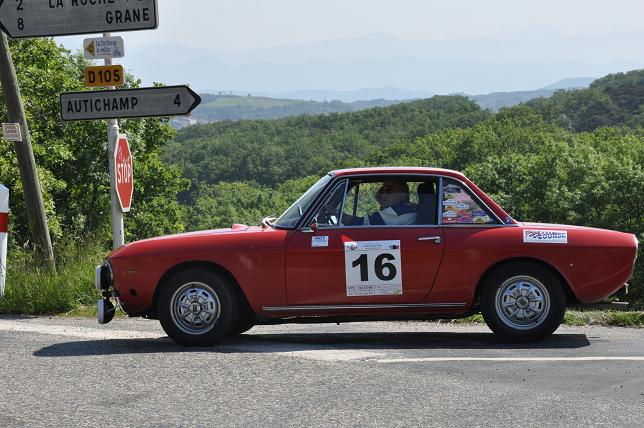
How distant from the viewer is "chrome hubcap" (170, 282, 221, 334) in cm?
802

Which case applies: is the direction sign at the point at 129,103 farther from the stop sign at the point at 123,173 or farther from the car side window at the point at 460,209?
the car side window at the point at 460,209

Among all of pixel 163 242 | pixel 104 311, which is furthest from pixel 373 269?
pixel 104 311

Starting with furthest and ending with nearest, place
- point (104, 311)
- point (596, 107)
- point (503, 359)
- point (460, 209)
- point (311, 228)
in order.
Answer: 1. point (596, 107)
2. point (104, 311)
3. point (460, 209)
4. point (311, 228)
5. point (503, 359)

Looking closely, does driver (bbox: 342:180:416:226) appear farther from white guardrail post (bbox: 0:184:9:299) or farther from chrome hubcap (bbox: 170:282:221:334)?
white guardrail post (bbox: 0:184:9:299)

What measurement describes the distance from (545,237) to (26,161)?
7.07 m

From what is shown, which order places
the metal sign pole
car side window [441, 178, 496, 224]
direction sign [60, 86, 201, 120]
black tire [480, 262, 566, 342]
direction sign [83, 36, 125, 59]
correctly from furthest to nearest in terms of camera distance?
the metal sign pole
direction sign [83, 36, 125, 59]
direction sign [60, 86, 201, 120]
car side window [441, 178, 496, 224]
black tire [480, 262, 566, 342]

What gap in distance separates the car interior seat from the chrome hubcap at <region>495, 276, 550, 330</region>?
0.83 meters

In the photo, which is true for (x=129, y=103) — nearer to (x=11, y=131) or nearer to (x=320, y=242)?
(x=11, y=131)

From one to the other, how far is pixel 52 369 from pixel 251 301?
1724 millimetres

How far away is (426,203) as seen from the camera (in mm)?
8289

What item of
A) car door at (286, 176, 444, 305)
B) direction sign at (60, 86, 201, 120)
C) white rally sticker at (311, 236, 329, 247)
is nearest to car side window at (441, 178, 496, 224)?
car door at (286, 176, 444, 305)

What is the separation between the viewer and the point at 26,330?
9.16 metres

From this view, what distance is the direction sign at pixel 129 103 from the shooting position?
35.1 feet

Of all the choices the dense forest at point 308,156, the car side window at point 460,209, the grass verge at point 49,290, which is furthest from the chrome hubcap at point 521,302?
the dense forest at point 308,156
